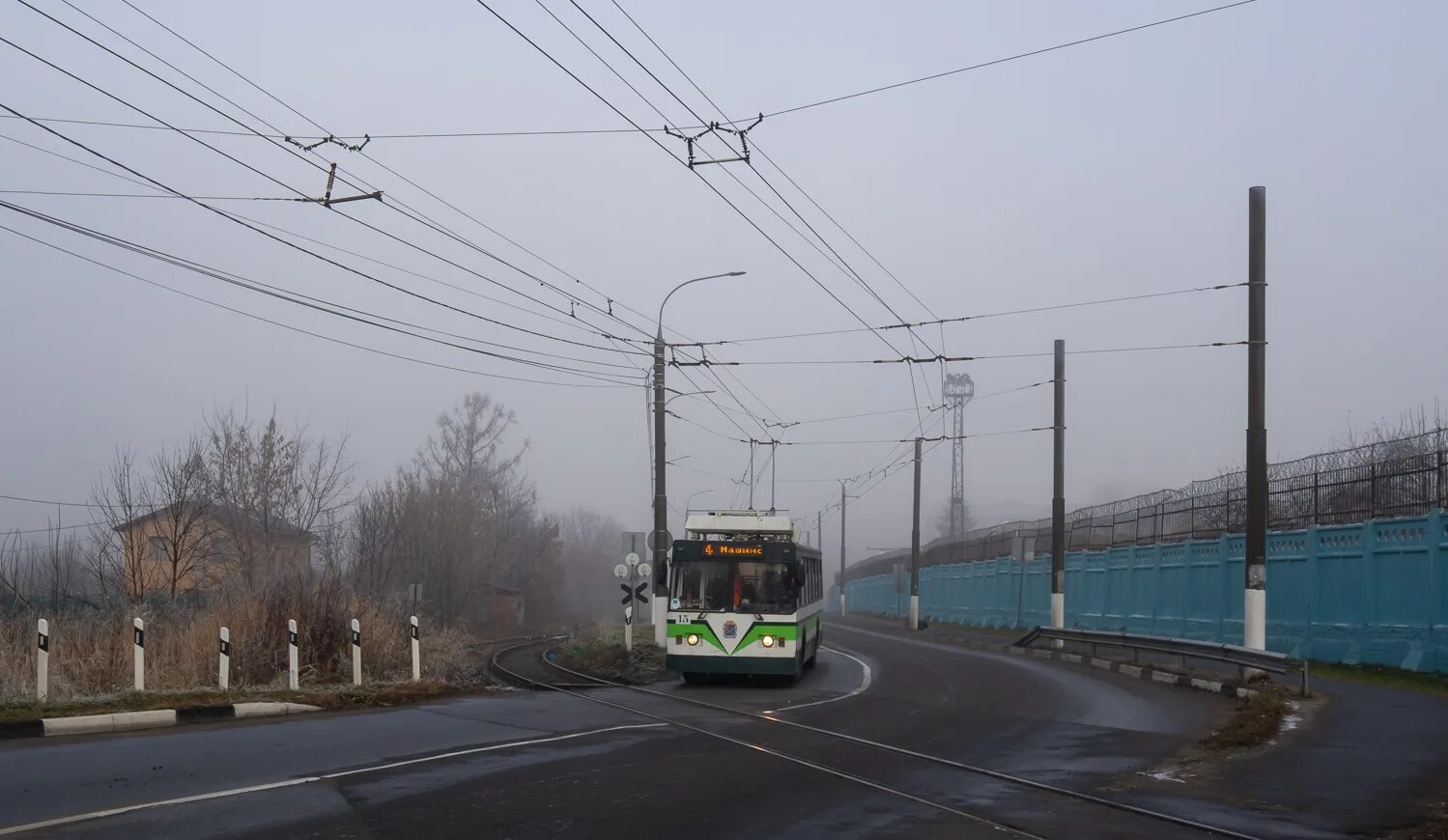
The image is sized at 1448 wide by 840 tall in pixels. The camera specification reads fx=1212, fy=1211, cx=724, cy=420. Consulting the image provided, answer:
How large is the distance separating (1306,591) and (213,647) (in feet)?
63.6

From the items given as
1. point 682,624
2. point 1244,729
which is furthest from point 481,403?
point 1244,729

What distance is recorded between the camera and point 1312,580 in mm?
22797

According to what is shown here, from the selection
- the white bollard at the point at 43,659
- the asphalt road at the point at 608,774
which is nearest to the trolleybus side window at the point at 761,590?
the asphalt road at the point at 608,774

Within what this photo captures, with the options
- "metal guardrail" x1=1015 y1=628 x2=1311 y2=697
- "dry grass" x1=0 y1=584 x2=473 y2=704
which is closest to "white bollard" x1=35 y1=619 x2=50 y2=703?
"dry grass" x1=0 y1=584 x2=473 y2=704

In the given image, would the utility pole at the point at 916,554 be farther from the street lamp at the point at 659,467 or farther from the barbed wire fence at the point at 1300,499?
the street lamp at the point at 659,467

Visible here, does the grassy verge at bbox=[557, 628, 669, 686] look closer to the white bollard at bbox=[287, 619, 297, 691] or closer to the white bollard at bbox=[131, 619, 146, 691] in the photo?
the white bollard at bbox=[287, 619, 297, 691]

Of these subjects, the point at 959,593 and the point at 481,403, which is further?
the point at 481,403

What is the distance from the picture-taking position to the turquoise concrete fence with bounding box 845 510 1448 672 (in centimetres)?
1944

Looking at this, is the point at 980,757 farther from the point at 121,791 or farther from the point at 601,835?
the point at 121,791

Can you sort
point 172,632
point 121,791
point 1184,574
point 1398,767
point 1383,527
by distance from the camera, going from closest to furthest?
point 121,791 < point 1398,767 < point 172,632 < point 1383,527 < point 1184,574

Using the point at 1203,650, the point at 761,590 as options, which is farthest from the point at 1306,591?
the point at 761,590

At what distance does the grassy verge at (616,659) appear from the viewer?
938 inches

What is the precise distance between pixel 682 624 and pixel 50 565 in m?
13.0

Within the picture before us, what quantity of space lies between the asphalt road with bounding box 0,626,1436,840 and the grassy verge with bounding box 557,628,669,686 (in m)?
5.96
